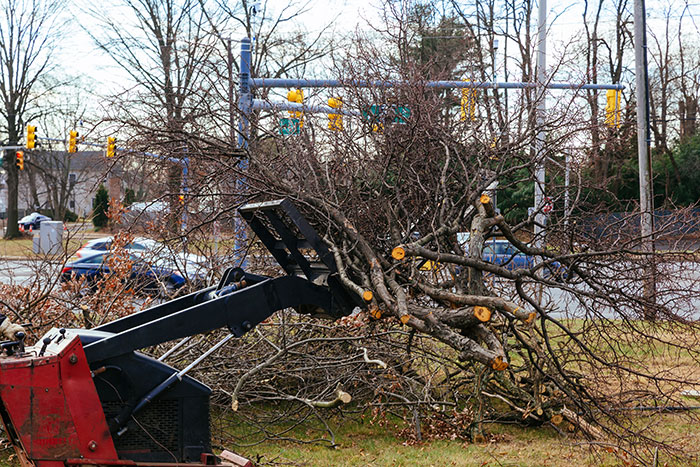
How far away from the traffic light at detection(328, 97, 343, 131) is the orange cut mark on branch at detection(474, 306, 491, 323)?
2853 millimetres

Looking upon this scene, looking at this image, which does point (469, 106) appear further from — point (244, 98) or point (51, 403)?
point (51, 403)

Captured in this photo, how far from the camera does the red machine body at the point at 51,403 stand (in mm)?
4113

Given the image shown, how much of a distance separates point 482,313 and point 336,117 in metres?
3.33

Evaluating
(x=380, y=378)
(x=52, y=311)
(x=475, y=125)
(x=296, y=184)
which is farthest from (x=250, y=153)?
(x=52, y=311)

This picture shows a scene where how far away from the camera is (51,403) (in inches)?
163

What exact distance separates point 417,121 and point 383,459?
2857mm

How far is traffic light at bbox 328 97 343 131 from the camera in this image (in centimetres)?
730

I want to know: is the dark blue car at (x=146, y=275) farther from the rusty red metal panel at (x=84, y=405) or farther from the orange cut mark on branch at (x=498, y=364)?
the orange cut mark on branch at (x=498, y=364)

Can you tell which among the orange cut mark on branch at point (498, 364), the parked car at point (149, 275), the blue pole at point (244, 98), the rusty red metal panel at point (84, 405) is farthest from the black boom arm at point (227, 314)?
the parked car at point (149, 275)

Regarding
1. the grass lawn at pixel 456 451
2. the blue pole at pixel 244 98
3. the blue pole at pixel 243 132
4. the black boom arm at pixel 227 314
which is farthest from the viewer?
the blue pole at pixel 244 98

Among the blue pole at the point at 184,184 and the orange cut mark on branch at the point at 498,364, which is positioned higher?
the blue pole at the point at 184,184

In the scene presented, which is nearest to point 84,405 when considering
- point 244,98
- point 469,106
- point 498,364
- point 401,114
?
point 498,364

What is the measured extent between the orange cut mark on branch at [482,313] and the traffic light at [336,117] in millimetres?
2853

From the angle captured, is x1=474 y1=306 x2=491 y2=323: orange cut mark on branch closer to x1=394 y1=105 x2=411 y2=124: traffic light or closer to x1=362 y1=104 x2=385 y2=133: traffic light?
x1=394 y1=105 x2=411 y2=124: traffic light
